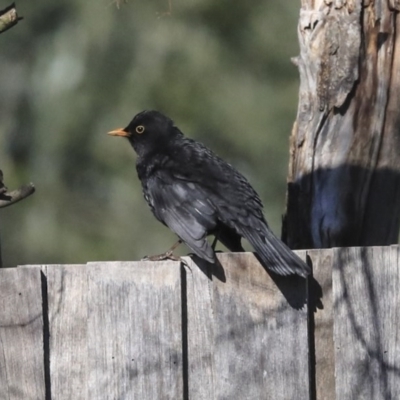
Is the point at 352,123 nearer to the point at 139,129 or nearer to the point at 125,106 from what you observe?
the point at 139,129

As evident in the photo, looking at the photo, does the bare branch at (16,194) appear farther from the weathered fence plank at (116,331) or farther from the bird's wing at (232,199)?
the bird's wing at (232,199)

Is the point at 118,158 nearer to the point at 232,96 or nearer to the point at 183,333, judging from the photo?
the point at 232,96

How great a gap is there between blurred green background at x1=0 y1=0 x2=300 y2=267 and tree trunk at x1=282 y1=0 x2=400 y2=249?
9.14 meters

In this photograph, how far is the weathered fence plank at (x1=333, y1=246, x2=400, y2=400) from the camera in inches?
170

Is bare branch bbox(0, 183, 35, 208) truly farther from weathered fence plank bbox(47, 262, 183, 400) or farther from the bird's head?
the bird's head

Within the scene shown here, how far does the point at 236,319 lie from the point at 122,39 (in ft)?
38.4

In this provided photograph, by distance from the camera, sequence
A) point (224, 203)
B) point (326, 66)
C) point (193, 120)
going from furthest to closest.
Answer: point (193, 120) → point (326, 66) → point (224, 203)

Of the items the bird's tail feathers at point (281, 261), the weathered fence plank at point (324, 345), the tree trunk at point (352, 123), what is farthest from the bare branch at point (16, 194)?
the tree trunk at point (352, 123)

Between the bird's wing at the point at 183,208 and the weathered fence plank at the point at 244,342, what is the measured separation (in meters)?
0.61

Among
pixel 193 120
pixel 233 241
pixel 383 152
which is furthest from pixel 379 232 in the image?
pixel 193 120

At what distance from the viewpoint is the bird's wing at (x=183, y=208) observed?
5320 millimetres

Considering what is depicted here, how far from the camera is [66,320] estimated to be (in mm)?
4305

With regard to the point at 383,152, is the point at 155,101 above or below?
above

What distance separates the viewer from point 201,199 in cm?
557
